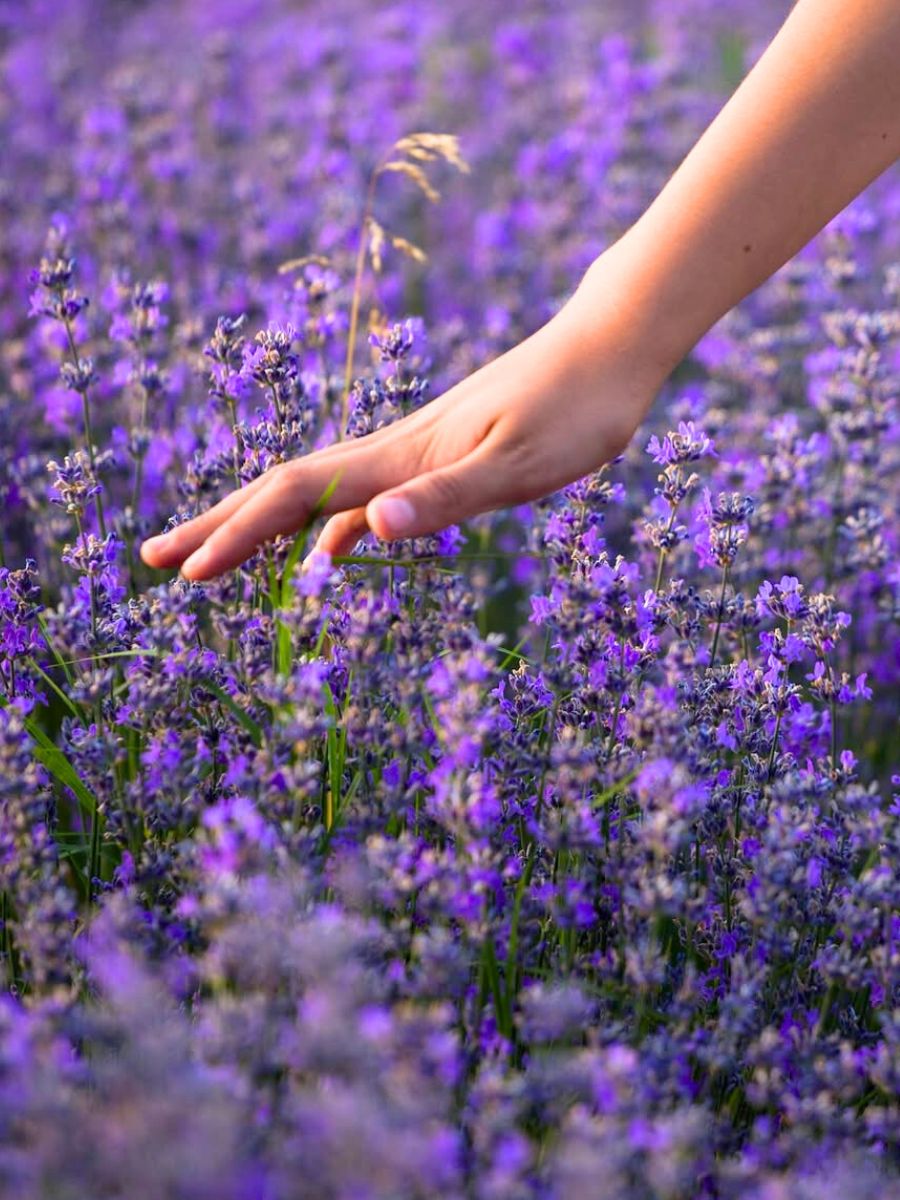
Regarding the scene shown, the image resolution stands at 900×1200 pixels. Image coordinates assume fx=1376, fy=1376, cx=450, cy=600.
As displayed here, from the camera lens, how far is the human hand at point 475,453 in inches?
68.1

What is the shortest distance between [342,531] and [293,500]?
0.21 m

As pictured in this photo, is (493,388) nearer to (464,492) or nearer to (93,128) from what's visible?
(464,492)

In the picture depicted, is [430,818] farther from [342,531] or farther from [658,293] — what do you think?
[658,293]

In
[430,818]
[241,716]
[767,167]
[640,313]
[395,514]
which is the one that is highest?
[767,167]

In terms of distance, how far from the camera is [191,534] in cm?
178

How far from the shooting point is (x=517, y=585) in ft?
13.0

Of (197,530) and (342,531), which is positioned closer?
(197,530)

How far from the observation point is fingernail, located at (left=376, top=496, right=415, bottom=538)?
1676mm

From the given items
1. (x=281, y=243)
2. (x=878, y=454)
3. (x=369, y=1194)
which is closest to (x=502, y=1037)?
(x=369, y=1194)

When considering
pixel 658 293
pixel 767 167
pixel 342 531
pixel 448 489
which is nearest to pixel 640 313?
pixel 658 293

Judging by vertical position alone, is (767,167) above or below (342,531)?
above

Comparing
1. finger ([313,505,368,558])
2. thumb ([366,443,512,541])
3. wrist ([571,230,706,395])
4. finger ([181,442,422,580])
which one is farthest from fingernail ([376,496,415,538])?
wrist ([571,230,706,395])

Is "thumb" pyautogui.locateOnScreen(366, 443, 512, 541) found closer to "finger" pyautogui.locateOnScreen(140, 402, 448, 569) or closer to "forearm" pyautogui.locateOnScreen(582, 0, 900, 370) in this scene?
"finger" pyautogui.locateOnScreen(140, 402, 448, 569)

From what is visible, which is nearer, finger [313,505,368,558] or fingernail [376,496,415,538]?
fingernail [376,496,415,538]
